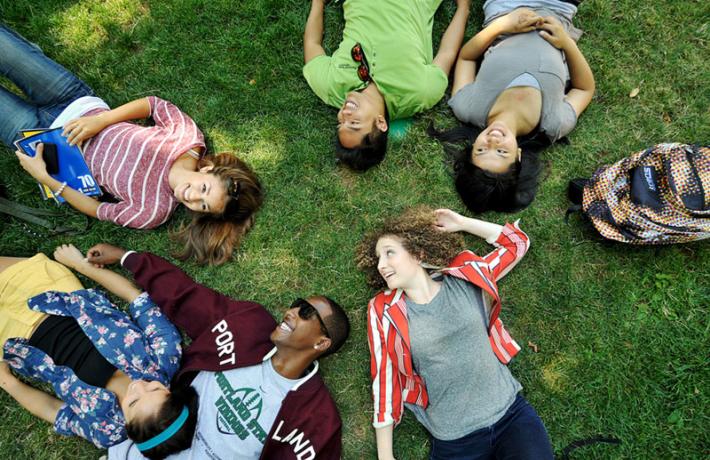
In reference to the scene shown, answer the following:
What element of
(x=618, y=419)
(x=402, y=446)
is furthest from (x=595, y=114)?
(x=402, y=446)

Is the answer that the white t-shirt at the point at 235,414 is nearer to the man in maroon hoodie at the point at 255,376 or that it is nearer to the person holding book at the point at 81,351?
the man in maroon hoodie at the point at 255,376

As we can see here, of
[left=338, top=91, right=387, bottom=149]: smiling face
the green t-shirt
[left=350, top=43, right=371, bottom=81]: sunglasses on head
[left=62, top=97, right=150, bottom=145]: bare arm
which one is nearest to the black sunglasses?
[left=338, top=91, right=387, bottom=149]: smiling face

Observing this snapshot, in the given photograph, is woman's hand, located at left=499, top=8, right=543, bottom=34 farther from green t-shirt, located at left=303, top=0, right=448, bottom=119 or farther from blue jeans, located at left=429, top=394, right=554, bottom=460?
blue jeans, located at left=429, top=394, right=554, bottom=460

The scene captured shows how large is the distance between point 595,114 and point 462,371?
2.61 m

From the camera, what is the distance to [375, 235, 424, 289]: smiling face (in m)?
3.26

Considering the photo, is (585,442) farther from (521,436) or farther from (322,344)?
(322,344)

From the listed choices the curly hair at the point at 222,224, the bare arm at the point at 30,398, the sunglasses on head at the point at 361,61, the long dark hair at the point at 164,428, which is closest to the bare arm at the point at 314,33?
the sunglasses on head at the point at 361,61

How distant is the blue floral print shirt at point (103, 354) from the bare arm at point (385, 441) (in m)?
1.70

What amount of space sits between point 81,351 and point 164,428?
103cm

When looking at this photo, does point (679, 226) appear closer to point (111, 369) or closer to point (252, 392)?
point (252, 392)

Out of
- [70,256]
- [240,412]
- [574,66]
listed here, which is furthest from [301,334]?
[574,66]

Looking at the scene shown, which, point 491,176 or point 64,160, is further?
point 64,160

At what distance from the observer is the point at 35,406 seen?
3.58 meters

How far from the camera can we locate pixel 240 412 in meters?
3.31
